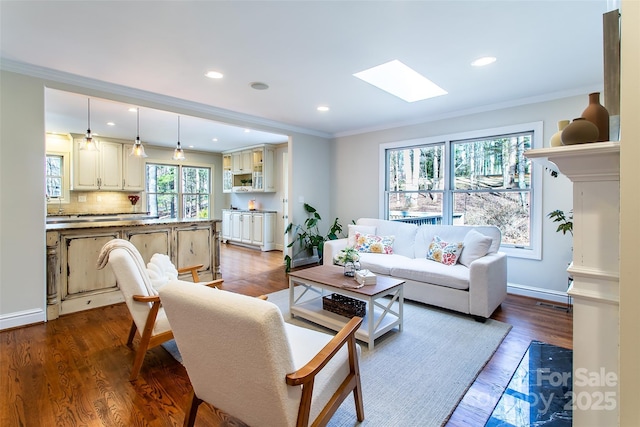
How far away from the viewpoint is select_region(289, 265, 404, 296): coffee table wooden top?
8.37 ft

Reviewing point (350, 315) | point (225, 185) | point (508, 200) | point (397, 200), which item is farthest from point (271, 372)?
point (225, 185)

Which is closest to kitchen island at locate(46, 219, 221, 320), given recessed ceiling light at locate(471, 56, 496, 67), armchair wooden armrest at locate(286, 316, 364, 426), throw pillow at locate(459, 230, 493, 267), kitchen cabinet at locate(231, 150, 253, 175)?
armchair wooden armrest at locate(286, 316, 364, 426)

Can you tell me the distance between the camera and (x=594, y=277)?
994mm

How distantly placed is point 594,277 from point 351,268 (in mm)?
2122

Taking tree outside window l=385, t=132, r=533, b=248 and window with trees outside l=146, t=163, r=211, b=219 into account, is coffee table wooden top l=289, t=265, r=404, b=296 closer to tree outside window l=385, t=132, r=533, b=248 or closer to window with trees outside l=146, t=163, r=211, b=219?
tree outside window l=385, t=132, r=533, b=248

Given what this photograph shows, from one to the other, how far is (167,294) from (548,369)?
102 inches

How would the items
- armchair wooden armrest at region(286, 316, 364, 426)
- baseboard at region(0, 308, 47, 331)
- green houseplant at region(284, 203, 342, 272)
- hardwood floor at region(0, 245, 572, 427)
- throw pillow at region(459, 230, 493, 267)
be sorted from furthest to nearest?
green houseplant at region(284, 203, 342, 272), throw pillow at region(459, 230, 493, 267), baseboard at region(0, 308, 47, 331), hardwood floor at region(0, 245, 572, 427), armchair wooden armrest at region(286, 316, 364, 426)

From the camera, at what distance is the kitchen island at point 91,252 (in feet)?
10.1

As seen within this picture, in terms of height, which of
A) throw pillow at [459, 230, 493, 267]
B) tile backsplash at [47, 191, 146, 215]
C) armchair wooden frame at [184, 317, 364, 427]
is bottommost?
armchair wooden frame at [184, 317, 364, 427]

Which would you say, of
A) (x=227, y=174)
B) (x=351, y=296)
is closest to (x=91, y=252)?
(x=351, y=296)

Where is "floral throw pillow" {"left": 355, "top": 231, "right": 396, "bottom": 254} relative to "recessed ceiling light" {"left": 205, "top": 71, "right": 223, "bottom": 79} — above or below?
below

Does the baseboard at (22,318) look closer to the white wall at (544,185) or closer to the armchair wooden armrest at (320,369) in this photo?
the armchair wooden armrest at (320,369)

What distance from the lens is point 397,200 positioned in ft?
16.9

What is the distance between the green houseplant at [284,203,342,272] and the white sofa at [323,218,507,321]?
1.17m
